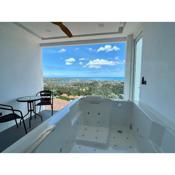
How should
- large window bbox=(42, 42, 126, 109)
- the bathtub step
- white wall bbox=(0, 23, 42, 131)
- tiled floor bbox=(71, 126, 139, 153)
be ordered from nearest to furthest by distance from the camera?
tiled floor bbox=(71, 126, 139, 153) < the bathtub step < white wall bbox=(0, 23, 42, 131) < large window bbox=(42, 42, 126, 109)

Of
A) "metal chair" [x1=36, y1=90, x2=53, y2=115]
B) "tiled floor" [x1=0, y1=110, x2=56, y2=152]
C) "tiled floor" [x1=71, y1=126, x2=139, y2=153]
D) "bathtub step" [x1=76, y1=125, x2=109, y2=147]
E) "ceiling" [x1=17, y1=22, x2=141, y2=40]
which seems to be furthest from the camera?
"metal chair" [x1=36, y1=90, x2=53, y2=115]

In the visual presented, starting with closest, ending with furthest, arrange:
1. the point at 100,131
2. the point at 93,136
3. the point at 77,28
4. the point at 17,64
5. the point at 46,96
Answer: the point at 93,136
the point at 100,131
the point at 77,28
the point at 17,64
the point at 46,96

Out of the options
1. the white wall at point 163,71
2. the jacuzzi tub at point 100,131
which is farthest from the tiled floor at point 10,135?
the white wall at point 163,71

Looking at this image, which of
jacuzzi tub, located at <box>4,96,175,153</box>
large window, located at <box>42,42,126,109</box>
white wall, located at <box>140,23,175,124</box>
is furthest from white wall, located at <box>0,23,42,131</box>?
white wall, located at <box>140,23,175,124</box>

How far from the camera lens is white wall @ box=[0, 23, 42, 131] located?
281cm

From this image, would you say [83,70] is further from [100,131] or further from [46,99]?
[100,131]

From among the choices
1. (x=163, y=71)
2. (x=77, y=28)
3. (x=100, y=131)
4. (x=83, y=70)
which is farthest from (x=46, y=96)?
(x=163, y=71)

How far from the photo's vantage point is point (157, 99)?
1.60 meters

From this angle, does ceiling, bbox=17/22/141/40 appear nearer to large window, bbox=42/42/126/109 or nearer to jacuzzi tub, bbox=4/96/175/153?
large window, bbox=42/42/126/109

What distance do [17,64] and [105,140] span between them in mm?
2795

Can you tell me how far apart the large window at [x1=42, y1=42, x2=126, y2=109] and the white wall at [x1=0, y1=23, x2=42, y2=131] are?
65 centimetres

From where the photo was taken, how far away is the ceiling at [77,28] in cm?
263

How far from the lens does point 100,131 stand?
85.0 inches
